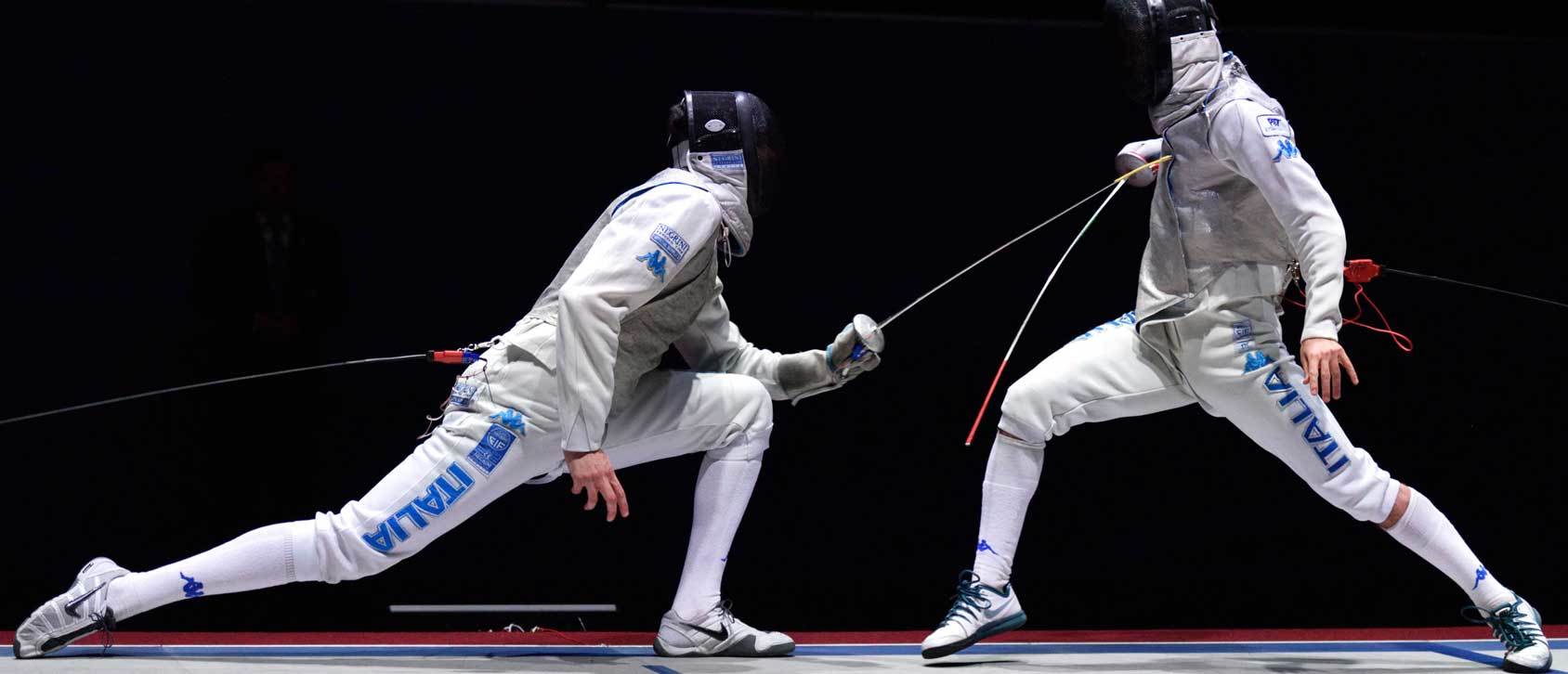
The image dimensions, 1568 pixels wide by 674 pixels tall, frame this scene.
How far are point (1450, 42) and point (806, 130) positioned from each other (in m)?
1.84

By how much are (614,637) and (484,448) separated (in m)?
0.61

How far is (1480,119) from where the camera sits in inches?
161

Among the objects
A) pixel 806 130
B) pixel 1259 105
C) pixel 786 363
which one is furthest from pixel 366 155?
pixel 1259 105

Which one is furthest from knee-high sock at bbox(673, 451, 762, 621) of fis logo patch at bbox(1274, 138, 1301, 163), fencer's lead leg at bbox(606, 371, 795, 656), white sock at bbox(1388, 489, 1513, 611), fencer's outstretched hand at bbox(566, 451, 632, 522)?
white sock at bbox(1388, 489, 1513, 611)

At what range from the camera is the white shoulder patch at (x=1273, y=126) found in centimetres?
232

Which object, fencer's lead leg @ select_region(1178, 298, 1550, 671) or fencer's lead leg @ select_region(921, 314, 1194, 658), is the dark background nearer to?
fencer's lead leg @ select_region(921, 314, 1194, 658)

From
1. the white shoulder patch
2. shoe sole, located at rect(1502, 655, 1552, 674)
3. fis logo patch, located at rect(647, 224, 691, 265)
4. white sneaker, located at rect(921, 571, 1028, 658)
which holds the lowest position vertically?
shoe sole, located at rect(1502, 655, 1552, 674)

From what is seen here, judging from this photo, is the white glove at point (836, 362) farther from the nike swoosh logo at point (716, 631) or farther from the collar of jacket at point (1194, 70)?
the collar of jacket at point (1194, 70)

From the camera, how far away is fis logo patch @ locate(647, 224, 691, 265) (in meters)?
2.30

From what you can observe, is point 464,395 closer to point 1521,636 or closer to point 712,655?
point 712,655

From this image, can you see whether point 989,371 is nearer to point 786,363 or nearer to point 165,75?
point 786,363

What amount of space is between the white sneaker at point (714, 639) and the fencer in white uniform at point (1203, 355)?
32 centimetres

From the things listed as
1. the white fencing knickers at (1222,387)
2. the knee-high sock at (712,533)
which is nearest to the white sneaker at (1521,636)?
the white fencing knickers at (1222,387)

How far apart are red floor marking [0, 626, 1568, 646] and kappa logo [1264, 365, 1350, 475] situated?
521 mm
